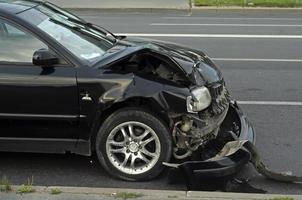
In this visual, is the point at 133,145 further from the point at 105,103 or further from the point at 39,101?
the point at 39,101

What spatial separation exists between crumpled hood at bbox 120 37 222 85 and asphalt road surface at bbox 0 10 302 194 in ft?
3.08

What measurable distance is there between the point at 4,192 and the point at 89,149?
0.88 metres

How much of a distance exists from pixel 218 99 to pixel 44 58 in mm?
1624

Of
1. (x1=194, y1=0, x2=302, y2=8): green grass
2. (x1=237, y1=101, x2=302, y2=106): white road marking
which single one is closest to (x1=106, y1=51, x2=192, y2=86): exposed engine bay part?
(x1=237, y1=101, x2=302, y2=106): white road marking

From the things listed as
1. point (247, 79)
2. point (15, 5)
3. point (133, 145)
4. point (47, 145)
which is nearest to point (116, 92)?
point (133, 145)

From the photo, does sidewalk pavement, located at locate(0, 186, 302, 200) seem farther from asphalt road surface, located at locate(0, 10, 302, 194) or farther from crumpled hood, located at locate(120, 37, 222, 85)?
crumpled hood, located at locate(120, 37, 222, 85)

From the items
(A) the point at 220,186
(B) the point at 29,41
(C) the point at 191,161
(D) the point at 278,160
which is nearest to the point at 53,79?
(B) the point at 29,41

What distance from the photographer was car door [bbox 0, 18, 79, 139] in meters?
4.77

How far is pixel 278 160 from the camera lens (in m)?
5.37

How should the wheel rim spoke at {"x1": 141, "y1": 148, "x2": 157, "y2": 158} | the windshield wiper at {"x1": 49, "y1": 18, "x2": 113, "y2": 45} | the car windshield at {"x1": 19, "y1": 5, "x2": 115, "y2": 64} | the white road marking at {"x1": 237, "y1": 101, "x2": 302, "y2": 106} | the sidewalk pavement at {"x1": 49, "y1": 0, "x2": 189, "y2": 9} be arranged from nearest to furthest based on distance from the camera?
the wheel rim spoke at {"x1": 141, "y1": 148, "x2": 157, "y2": 158} < the car windshield at {"x1": 19, "y1": 5, "x2": 115, "y2": 64} < the windshield wiper at {"x1": 49, "y1": 18, "x2": 113, "y2": 45} < the white road marking at {"x1": 237, "y1": 101, "x2": 302, "y2": 106} < the sidewalk pavement at {"x1": 49, "y1": 0, "x2": 189, "y2": 9}

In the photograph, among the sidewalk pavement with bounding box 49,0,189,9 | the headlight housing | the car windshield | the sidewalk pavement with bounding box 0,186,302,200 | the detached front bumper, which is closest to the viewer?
the sidewalk pavement with bounding box 0,186,302,200

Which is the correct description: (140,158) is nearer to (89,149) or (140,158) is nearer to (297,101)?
(89,149)

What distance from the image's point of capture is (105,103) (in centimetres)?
473

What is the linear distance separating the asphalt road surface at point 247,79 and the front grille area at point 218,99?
24.0 inches
